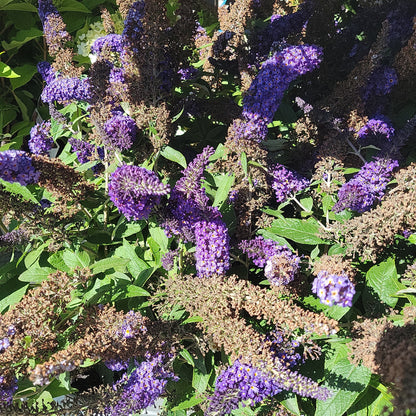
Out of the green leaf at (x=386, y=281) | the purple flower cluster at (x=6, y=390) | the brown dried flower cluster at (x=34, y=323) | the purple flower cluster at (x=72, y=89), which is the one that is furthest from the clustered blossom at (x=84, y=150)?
the green leaf at (x=386, y=281)

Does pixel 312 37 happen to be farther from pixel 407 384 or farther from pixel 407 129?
pixel 407 384

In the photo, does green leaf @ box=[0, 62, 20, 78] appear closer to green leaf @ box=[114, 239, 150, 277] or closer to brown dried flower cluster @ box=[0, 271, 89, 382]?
green leaf @ box=[114, 239, 150, 277]

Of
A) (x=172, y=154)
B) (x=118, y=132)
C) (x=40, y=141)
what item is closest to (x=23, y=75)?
(x=40, y=141)

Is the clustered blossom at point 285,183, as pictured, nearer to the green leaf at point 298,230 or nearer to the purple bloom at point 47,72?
the green leaf at point 298,230

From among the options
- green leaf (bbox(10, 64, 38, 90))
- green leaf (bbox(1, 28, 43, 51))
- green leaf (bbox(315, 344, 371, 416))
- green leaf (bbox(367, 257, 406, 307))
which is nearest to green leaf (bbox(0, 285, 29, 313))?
green leaf (bbox(315, 344, 371, 416))

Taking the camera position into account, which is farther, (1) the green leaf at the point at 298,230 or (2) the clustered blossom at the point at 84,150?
(2) the clustered blossom at the point at 84,150

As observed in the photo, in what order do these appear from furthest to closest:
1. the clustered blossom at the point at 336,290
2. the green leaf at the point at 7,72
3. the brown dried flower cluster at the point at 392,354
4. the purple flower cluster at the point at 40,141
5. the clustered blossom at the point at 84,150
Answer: the green leaf at the point at 7,72, the purple flower cluster at the point at 40,141, the clustered blossom at the point at 84,150, the clustered blossom at the point at 336,290, the brown dried flower cluster at the point at 392,354

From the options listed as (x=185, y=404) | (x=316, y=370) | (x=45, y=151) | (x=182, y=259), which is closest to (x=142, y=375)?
(x=185, y=404)

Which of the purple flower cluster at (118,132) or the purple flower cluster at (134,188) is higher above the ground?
the purple flower cluster at (118,132)
